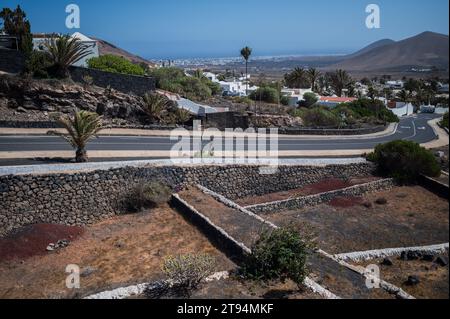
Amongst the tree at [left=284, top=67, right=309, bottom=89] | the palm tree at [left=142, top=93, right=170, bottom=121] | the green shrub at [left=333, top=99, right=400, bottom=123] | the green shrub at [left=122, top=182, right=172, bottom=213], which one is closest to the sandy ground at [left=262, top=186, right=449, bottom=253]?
the green shrub at [left=122, top=182, right=172, bottom=213]

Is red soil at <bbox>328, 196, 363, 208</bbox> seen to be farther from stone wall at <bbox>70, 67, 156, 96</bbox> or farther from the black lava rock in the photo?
stone wall at <bbox>70, 67, 156, 96</bbox>

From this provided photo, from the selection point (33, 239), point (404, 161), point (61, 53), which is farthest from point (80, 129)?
point (404, 161)

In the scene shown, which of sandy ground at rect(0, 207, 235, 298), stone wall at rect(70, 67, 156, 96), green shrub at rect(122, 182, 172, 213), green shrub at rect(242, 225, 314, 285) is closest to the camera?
green shrub at rect(242, 225, 314, 285)

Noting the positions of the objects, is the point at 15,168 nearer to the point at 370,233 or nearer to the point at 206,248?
the point at 206,248

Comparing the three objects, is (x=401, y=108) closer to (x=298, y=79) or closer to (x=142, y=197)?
(x=298, y=79)

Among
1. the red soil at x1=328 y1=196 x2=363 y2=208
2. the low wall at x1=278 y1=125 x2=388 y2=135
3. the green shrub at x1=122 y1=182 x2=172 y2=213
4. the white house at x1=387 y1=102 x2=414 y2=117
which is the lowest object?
the red soil at x1=328 y1=196 x2=363 y2=208

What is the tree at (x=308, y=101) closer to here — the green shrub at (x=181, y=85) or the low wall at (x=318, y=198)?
the green shrub at (x=181, y=85)

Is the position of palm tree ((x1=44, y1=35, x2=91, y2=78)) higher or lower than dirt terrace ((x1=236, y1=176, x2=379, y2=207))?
higher

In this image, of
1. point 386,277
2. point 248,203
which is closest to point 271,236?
point 386,277

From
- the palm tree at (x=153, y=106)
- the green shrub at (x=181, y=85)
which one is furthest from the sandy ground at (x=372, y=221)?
the green shrub at (x=181, y=85)
